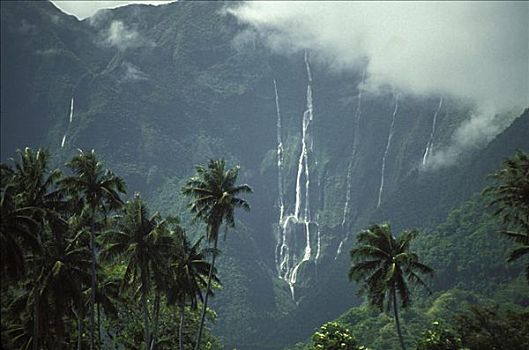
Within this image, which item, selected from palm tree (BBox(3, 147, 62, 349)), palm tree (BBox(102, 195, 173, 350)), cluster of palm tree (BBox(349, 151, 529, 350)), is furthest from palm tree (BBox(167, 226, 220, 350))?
cluster of palm tree (BBox(349, 151, 529, 350))

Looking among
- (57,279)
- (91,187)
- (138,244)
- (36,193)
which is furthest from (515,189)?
(36,193)

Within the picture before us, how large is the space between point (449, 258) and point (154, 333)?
12299 centimetres

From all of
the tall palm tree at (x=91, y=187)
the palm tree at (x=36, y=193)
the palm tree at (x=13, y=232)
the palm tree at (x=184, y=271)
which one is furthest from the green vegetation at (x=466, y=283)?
the palm tree at (x=13, y=232)

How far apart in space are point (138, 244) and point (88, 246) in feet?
23.2

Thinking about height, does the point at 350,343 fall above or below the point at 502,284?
below

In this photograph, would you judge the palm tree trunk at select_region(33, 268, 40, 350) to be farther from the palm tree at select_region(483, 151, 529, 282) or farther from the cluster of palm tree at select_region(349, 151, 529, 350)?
the palm tree at select_region(483, 151, 529, 282)

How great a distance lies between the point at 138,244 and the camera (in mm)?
51750

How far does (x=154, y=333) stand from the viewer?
5881cm

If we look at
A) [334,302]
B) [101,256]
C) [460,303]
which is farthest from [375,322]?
[101,256]

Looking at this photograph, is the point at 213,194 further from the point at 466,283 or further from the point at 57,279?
the point at 466,283

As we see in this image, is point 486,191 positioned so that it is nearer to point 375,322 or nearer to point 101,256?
point 101,256

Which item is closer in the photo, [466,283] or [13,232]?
[13,232]

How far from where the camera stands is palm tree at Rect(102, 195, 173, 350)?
169 feet

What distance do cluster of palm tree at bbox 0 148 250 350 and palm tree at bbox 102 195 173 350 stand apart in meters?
0.09
